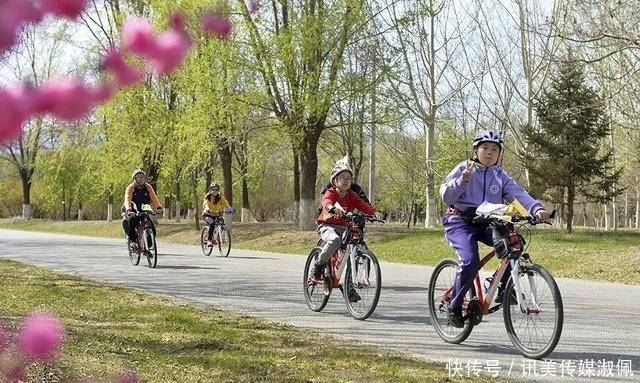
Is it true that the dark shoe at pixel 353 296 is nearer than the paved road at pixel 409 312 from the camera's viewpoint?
No

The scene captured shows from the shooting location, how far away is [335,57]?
24578 mm

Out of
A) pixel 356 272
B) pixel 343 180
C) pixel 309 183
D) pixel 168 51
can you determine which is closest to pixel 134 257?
pixel 343 180

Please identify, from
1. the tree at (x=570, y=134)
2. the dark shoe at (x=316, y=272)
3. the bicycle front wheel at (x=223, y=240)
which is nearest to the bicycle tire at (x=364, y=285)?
the dark shoe at (x=316, y=272)

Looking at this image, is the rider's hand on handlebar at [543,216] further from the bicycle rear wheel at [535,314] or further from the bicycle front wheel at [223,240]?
the bicycle front wheel at [223,240]

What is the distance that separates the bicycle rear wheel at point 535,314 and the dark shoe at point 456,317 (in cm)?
49

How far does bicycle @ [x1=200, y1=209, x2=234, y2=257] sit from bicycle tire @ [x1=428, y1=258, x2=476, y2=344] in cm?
1235

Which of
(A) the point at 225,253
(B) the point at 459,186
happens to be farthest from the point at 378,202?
(B) the point at 459,186

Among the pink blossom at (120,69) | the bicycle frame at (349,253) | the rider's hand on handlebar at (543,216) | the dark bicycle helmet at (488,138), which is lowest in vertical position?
the bicycle frame at (349,253)

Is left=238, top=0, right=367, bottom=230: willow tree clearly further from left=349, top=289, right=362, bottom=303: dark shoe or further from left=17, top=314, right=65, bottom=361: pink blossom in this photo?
left=17, top=314, right=65, bottom=361: pink blossom

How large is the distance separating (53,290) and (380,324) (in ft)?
16.9

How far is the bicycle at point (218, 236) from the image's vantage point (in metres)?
18.7

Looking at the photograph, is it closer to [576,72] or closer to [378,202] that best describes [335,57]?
[576,72]

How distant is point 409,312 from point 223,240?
11.0 meters

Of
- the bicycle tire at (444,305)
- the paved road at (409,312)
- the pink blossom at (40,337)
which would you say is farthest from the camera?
the bicycle tire at (444,305)
